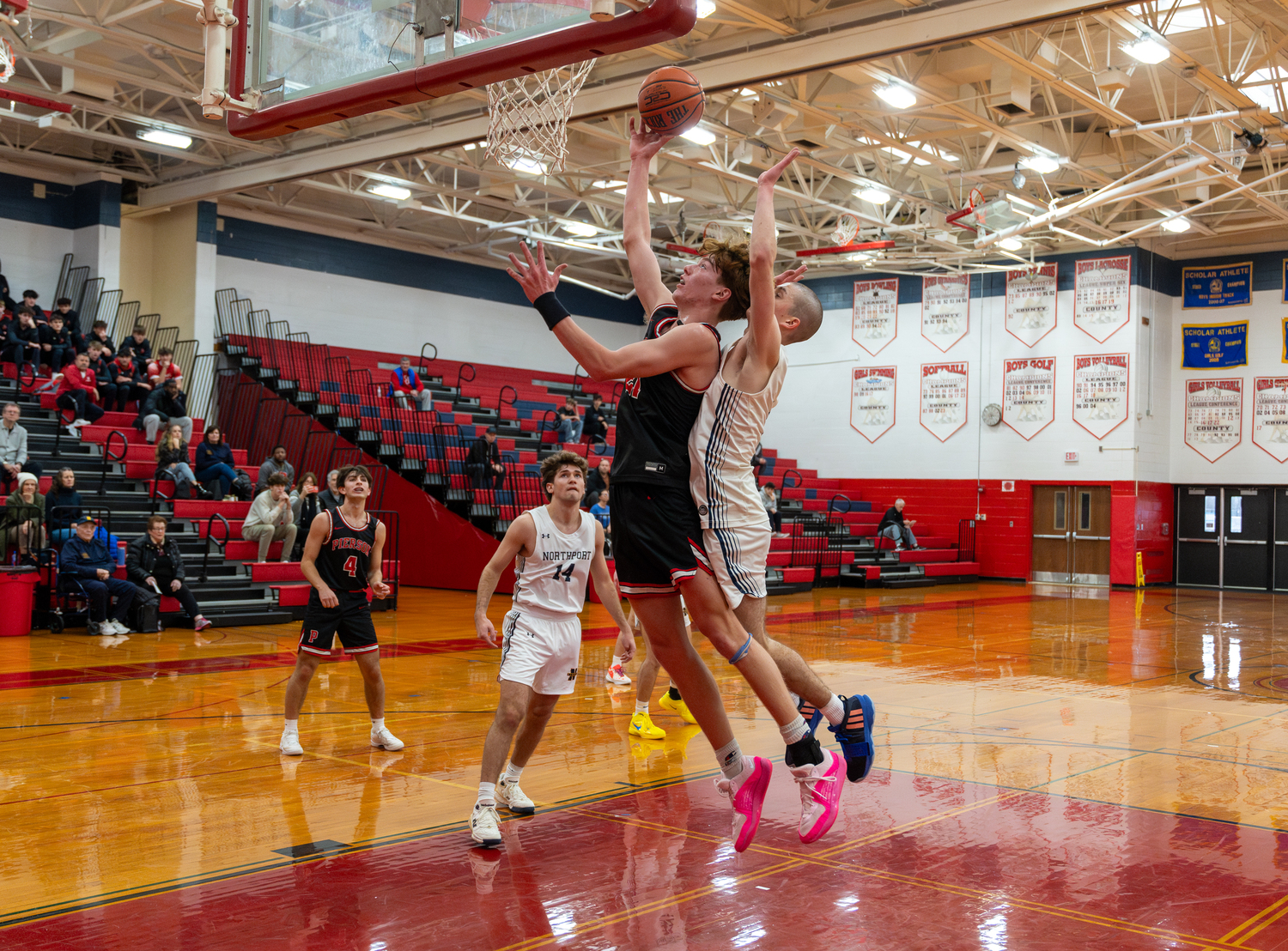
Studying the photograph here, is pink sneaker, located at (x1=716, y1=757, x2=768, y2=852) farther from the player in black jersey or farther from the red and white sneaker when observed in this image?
the player in black jersey

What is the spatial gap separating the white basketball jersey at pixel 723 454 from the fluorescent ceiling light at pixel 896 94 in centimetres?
1138

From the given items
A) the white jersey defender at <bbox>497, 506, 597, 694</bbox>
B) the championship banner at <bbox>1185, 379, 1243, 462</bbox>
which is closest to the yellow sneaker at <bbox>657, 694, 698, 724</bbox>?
the white jersey defender at <bbox>497, 506, 597, 694</bbox>

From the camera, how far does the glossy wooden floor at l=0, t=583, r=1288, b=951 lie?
3.72 metres

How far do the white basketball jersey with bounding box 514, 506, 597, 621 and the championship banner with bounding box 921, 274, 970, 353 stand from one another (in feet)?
67.5

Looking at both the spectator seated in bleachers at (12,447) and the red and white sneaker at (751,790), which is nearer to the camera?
the red and white sneaker at (751,790)

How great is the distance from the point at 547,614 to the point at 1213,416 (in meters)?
21.7

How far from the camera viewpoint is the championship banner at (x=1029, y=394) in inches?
928

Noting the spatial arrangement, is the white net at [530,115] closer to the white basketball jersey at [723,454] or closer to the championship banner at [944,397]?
the white basketball jersey at [723,454]

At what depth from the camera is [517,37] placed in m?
5.25

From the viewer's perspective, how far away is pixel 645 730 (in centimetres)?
701

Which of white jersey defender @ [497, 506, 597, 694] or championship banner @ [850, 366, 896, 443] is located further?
championship banner @ [850, 366, 896, 443]

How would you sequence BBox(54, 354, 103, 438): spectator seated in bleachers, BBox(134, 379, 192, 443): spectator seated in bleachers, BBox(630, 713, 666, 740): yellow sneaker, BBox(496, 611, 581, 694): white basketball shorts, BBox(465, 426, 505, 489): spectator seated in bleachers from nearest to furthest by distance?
BBox(496, 611, 581, 694): white basketball shorts, BBox(630, 713, 666, 740): yellow sneaker, BBox(54, 354, 103, 438): spectator seated in bleachers, BBox(134, 379, 192, 443): spectator seated in bleachers, BBox(465, 426, 505, 489): spectator seated in bleachers

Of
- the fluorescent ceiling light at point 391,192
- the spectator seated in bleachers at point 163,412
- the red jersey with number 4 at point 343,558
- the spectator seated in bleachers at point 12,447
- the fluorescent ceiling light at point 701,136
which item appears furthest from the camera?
the fluorescent ceiling light at point 391,192

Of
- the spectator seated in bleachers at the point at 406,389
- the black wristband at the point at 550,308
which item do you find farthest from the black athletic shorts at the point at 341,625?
the spectator seated in bleachers at the point at 406,389
